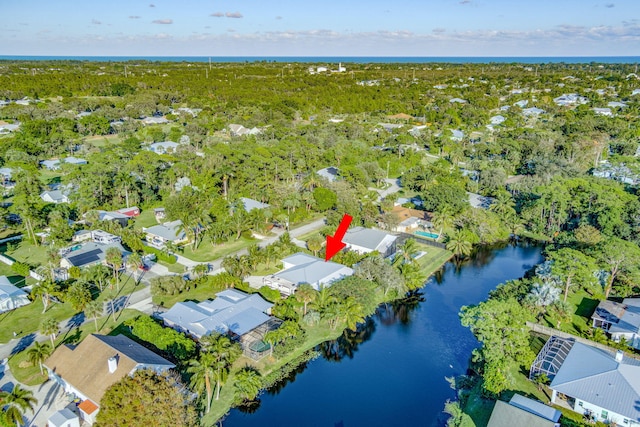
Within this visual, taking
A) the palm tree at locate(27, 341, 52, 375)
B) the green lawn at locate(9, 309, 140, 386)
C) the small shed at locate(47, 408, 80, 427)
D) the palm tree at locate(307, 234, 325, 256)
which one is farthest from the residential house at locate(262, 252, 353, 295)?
the small shed at locate(47, 408, 80, 427)

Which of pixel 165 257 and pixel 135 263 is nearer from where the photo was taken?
pixel 135 263

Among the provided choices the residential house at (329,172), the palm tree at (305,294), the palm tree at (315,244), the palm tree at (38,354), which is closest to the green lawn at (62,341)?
the palm tree at (38,354)

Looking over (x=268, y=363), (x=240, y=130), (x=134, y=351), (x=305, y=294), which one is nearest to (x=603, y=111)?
(x=240, y=130)

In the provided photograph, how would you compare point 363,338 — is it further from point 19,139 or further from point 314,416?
point 19,139

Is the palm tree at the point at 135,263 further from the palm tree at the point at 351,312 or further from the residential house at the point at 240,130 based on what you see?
the residential house at the point at 240,130

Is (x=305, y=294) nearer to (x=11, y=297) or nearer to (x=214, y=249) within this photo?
(x=214, y=249)

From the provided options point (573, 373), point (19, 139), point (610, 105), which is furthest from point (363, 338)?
point (610, 105)
